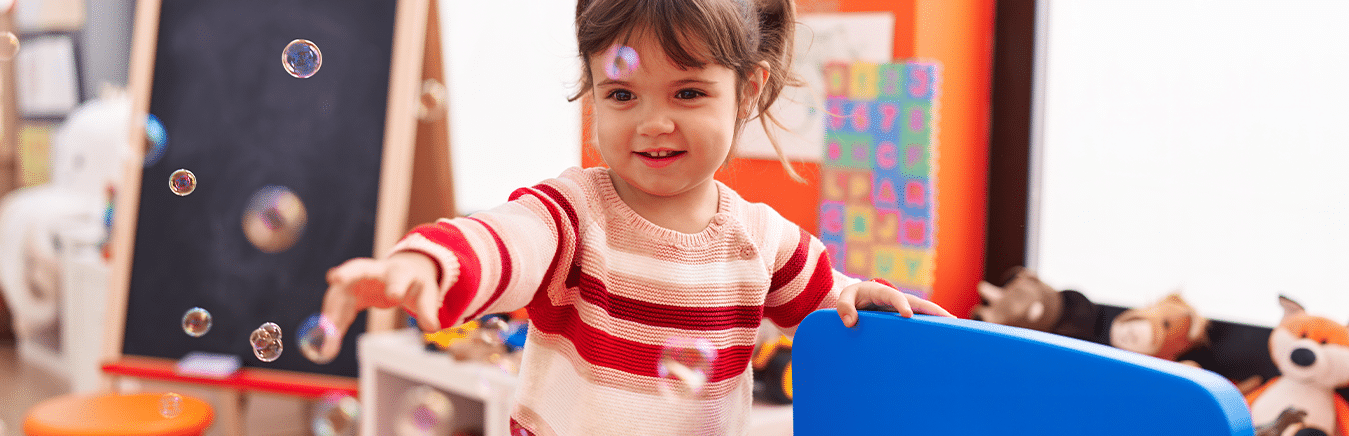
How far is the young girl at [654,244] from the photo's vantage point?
63 centimetres

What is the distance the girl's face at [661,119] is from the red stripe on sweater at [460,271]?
167 mm

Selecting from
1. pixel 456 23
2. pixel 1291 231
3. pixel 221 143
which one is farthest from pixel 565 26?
pixel 1291 231

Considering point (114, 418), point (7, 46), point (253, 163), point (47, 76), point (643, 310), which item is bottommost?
point (114, 418)

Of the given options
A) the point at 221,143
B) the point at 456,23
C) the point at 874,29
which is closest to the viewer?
the point at 874,29

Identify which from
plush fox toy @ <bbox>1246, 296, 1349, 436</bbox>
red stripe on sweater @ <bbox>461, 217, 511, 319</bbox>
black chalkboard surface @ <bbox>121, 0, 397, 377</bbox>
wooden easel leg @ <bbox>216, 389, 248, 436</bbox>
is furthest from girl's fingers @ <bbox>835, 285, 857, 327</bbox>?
wooden easel leg @ <bbox>216, 389, 248, 436</bbox>

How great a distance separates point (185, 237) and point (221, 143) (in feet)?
0.81

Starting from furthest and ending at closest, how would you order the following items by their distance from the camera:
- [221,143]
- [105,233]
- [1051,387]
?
[105,233], [221,143], [1051,387]

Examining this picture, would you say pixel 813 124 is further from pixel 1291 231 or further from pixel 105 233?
pixel 105 233

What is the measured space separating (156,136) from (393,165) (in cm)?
61

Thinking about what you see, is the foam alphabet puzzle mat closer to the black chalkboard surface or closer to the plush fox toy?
the plush fox toy

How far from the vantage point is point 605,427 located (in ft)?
2.17

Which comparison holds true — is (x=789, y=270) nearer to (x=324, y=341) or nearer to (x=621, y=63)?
(x=621, y=63)

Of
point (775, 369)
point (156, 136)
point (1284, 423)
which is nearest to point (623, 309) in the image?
point (775, 369)

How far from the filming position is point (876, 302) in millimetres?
669
